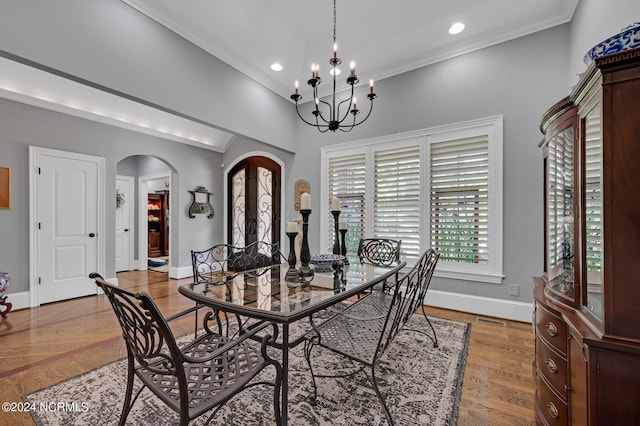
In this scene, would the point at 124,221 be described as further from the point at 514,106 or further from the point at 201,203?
the point at 514,106

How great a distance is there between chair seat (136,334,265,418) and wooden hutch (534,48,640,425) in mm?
1431

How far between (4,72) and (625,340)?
6.12 metres

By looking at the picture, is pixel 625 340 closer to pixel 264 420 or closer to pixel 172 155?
pixel 264 420

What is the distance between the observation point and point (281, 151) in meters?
5.05

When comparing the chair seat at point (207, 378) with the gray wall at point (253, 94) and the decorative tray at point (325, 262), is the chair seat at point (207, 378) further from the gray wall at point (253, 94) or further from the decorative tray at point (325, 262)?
the gray wall at point (253, 94)

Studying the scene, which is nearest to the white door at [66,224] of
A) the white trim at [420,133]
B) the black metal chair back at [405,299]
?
the white trim at [420,133]

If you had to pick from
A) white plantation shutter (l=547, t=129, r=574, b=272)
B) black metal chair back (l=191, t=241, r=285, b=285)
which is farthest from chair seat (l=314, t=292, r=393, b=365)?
white plantation shutter (l=547, t=129, r=574, b=272)

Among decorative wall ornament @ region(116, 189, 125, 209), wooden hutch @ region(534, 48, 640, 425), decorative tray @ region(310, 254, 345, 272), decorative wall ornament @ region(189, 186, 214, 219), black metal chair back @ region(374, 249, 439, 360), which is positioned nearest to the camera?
wooden hutch @ region(534, 48, 640, 425)

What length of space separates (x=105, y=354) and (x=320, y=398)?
202cm

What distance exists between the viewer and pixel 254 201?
5.68 meters

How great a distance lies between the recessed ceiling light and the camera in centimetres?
309

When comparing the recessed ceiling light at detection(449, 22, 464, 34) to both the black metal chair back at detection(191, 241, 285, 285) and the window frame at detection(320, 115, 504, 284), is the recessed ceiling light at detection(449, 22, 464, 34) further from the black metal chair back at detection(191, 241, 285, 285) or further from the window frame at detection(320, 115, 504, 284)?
the black metal chair back at detection(191, 241, 285, 285)

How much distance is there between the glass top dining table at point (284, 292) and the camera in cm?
139

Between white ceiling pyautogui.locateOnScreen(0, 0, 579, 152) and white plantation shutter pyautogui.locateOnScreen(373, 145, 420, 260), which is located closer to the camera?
white ceiling pyautogui.locateOnScreen(0, 0, 579, 152)
